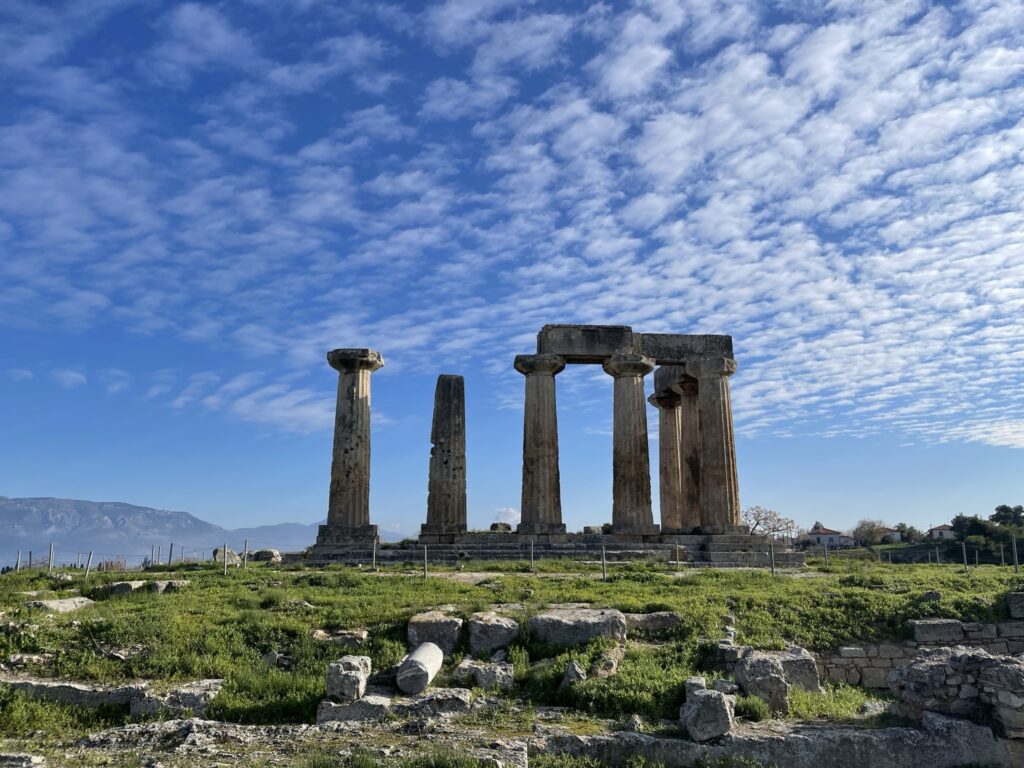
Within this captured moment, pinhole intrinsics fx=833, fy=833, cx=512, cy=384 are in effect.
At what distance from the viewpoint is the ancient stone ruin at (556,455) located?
1342 inches

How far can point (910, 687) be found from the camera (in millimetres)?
13602

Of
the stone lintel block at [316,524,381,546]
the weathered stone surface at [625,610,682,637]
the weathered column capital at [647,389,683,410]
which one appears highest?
the weathered column capital at [647,389,683,410]

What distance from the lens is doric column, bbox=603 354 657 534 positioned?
36.0 m

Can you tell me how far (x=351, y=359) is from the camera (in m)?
35.2

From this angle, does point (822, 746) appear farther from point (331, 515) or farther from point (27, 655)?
point (331, 515)

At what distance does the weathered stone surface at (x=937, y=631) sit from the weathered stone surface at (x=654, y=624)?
563 centimetres

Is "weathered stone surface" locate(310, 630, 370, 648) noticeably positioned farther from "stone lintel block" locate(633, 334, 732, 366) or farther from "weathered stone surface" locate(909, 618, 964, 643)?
"stone lintel block" locate(633, 334, 732, 366)

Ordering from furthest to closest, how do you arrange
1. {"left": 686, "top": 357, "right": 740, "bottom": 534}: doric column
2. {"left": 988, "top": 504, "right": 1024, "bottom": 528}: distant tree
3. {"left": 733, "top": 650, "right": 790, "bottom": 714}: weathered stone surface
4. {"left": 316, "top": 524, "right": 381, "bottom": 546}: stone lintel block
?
{"left": 988, "top": 504, "right": 1024, "bottom": 528}: distant tree → {"left": 686, "top": 357, "right": 740, "bottom": 534}: doric column → {"left": 316, "top": 524, "right": 381, "bottom": 546}: stone lintel block → {"left": 733, "top": 650, "right": 790, "bottom": 714}: weathered stone surface

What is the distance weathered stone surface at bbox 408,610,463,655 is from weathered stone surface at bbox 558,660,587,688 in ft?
8.47

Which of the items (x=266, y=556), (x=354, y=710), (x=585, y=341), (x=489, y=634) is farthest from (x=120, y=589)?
(x=585, y=341)

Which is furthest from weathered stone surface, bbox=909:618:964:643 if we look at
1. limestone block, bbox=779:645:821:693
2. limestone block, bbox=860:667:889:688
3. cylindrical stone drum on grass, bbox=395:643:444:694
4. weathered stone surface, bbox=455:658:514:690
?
cylindrical stone drum on grass, bbox=395:643:444:694

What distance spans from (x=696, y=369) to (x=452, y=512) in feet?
41.3

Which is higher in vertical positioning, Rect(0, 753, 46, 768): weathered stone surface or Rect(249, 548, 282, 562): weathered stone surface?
Rect(249, 548, 282, 562): weathered stone surface

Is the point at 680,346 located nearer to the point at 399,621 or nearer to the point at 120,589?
the point at 399,621
